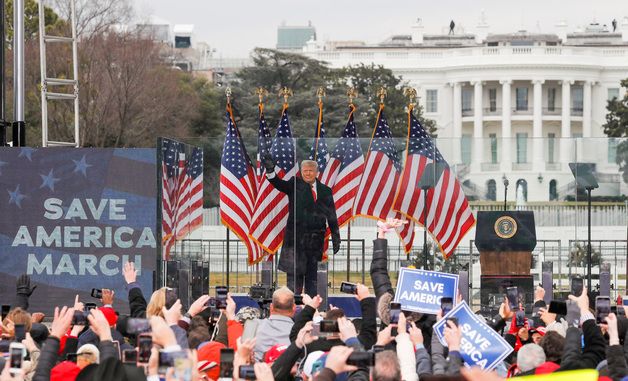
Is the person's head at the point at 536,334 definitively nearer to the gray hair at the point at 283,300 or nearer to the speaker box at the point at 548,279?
the gray hair at the point at 283,300

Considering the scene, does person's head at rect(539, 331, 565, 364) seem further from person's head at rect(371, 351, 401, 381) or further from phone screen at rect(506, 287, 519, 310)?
phone screen at rect(506, 287, 519, 310)

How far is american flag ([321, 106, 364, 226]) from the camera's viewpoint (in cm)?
2181

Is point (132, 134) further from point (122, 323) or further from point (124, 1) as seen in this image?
point (122, 323)

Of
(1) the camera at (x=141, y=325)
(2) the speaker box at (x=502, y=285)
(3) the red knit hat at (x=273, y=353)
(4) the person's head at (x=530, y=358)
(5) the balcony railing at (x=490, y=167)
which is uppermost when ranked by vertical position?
(5) the balcony railing at (x=490, y=167)

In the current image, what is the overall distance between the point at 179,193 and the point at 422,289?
867cm

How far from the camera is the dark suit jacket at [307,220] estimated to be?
21703 millimetres

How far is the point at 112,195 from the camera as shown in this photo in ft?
71.6

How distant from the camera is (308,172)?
2180 cm

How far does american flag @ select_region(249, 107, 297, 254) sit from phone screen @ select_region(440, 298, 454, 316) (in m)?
9.20

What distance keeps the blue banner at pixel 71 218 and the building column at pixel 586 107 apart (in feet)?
332

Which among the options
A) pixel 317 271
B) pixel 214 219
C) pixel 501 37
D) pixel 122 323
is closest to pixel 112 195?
pixel 214 219

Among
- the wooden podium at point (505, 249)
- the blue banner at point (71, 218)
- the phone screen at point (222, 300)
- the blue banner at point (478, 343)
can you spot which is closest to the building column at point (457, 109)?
the wooden podium at point (505, 249)

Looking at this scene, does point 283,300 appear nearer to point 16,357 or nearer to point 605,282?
point 16,357

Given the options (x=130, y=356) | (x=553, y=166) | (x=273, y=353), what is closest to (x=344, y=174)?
(x=553, y=166)
